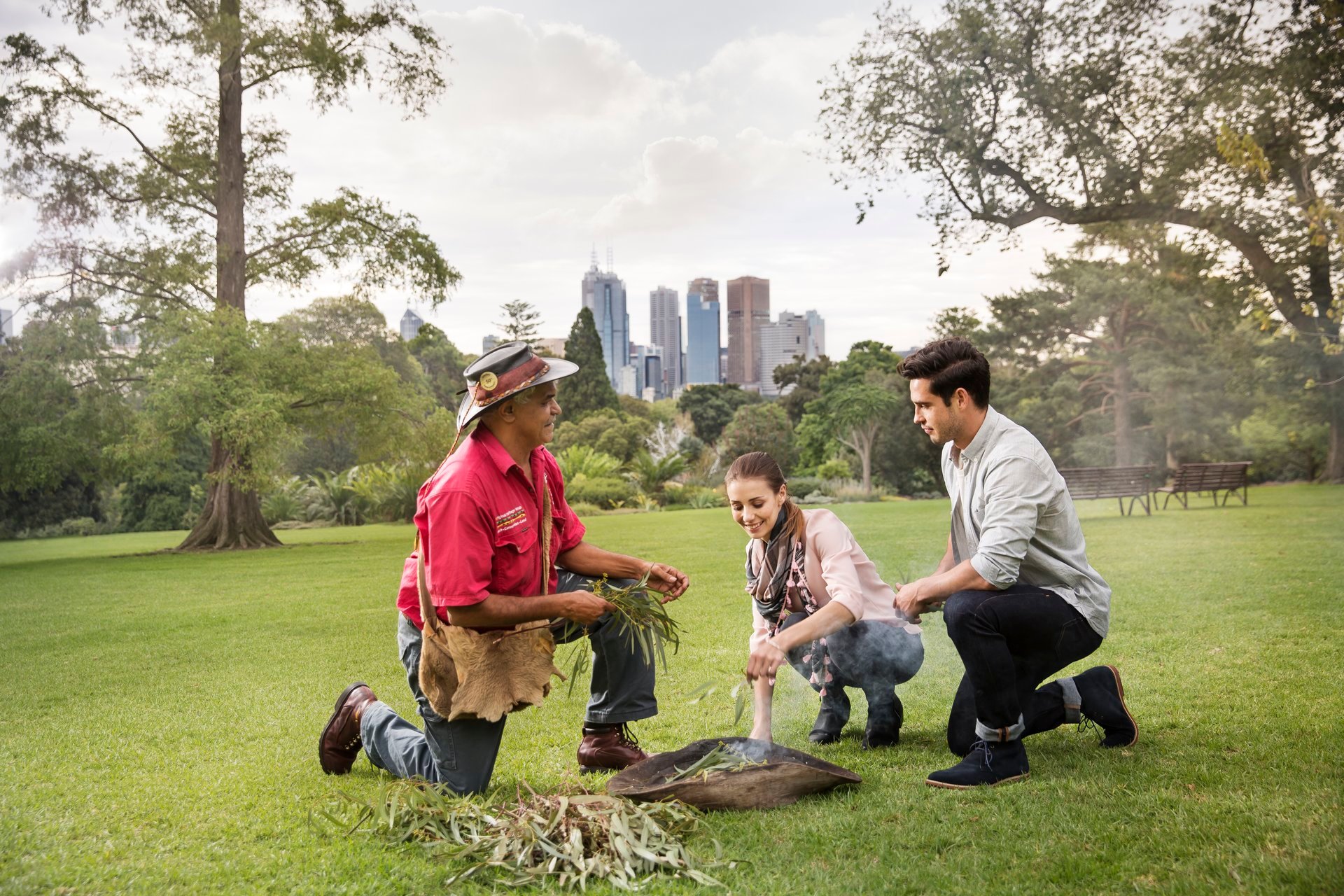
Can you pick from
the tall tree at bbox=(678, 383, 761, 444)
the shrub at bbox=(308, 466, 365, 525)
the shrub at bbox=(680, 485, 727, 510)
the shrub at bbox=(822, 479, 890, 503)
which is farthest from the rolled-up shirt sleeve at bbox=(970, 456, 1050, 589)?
the tall tree at bbox=(678, 383, 761, 444)

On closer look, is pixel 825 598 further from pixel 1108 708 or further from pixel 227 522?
pixel 227 522

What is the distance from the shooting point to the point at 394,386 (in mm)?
14336

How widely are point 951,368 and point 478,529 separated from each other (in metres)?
1.53

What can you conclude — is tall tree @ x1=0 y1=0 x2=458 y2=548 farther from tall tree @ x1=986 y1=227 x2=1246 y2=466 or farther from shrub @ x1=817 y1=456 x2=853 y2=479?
tall tree @ x1=986 y1=227 x2=1246 y2=466

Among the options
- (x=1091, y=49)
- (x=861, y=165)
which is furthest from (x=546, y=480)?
(x=1091, y=49)

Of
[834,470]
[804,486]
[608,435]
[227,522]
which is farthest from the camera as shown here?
[608,435]

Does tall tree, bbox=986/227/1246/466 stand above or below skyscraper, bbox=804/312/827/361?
below

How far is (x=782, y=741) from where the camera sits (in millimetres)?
3490

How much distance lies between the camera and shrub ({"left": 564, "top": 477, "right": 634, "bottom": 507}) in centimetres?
1916

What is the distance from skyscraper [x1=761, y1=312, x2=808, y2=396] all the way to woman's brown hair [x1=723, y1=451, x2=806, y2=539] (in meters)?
25.8

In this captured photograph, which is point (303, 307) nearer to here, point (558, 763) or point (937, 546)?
point (937, 546)

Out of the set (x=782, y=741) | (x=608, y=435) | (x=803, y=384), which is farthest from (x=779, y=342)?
(x=782, y=741)

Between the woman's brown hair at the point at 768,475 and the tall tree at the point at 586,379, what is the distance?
21738mm

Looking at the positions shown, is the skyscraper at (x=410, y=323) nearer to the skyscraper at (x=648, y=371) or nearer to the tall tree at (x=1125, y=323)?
the skyscraper at (x=648, y=371)
